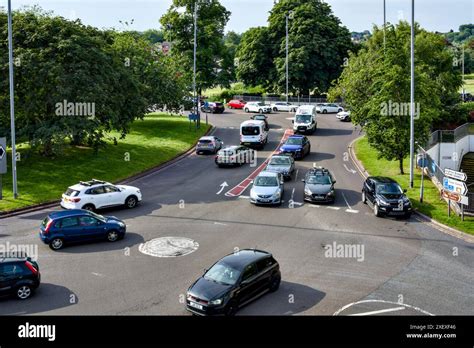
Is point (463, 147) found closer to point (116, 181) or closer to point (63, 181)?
point (116, 181)

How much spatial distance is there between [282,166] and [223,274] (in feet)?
63.7

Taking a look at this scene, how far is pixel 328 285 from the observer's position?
19172 millimetres

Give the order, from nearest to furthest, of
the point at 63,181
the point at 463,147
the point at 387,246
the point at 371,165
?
the point at 387,246 → the point at 63,181 → the point at 371,165 → the point at 463,147

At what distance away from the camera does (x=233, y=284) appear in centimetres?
1672

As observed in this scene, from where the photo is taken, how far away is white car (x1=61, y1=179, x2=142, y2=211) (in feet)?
90.5

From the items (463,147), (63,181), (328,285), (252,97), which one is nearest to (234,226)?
(328,285)

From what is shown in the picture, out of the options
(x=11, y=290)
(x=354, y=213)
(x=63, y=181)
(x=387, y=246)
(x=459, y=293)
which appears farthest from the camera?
(x=63, y=181)

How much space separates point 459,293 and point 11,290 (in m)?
15.3

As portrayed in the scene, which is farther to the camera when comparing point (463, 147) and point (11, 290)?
point (463, 147)

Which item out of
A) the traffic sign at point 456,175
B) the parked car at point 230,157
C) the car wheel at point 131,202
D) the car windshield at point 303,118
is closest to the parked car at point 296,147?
the parked car at point 230,157

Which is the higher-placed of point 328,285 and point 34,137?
point 34,137

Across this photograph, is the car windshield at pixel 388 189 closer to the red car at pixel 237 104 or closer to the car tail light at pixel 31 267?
the car tail light at pixel 31 267

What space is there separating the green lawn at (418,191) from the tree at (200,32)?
39.3 m

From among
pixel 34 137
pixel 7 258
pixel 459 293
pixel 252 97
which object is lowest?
pixel 459 293
